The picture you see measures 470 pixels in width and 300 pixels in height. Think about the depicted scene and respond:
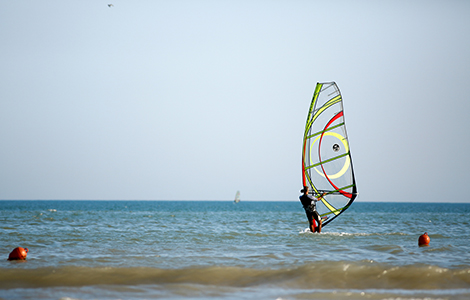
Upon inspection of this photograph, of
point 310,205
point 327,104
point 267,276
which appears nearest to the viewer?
point 267,276

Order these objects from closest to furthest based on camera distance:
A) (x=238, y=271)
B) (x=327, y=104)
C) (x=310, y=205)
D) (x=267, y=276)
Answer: (x=267, y=276), (x=238, y=271), (x=310, y=205), (x=327, y=104)

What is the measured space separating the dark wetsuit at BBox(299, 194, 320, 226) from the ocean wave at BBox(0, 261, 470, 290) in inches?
192

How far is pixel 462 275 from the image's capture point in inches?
319

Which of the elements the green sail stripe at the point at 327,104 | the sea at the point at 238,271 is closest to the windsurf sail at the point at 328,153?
the green sail stripe at the point at 327,104

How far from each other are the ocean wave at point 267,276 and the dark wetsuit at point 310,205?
192 inches

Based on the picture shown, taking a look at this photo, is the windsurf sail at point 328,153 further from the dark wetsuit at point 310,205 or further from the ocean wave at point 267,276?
the ocean wave at point 267,276

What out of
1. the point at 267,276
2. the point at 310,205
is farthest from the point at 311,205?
the point at 267,276

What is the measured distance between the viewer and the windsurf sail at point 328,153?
13.9 metres

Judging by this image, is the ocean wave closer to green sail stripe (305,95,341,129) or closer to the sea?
the sea

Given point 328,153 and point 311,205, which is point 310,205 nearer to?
point 311,205

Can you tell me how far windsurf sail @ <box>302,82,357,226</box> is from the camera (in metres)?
13.9

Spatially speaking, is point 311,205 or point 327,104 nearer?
point 311,205

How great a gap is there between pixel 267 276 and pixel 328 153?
6637 millimetres

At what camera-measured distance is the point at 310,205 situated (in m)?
13.8
